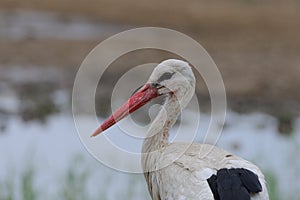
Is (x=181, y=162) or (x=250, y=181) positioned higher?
(x=181, y=162)

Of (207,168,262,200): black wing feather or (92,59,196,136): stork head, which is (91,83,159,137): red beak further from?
(207,168,262,200): black wing feather

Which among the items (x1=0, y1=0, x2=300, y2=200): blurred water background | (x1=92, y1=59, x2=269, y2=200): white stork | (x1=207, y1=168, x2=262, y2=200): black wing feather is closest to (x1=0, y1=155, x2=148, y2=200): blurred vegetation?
Answer: (x1=0, y1=0, x2=300, y2=200): blurred water background

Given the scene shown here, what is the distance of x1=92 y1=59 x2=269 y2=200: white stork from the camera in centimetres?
537

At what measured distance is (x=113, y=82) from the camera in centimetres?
1346

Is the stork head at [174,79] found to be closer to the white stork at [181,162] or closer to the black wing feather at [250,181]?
the white stork at [181,162]

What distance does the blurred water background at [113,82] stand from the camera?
806 centimetres

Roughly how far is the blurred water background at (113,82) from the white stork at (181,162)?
1486 mm

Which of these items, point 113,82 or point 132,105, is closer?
point 132,105

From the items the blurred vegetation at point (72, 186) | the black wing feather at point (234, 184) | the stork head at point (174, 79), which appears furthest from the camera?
the blurred vegetation at point (72, 186)

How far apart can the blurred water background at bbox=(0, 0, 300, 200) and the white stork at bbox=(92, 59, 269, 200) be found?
1486 mm

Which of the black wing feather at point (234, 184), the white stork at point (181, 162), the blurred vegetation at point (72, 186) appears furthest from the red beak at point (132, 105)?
the blurred vegetation at point (72, 186)

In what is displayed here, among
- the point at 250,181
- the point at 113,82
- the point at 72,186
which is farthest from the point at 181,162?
the point at 113,82

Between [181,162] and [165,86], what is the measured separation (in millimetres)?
585

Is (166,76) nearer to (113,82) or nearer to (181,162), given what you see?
(181,162)
